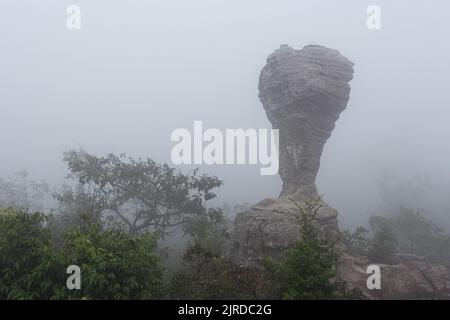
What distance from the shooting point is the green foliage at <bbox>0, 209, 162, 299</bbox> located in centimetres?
1176

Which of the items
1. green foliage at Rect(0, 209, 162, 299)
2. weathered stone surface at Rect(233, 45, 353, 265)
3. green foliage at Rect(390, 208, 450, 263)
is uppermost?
weathered stone surface at Rect(233, 45, 353, 265)

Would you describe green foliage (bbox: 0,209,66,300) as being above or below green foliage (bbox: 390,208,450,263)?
above

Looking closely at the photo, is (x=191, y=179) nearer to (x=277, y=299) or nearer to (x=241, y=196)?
(x=277, y=299)

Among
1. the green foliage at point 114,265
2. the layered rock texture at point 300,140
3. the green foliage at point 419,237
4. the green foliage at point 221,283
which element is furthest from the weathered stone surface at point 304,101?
the green foliage at point 419,237

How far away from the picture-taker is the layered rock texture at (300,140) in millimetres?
23906

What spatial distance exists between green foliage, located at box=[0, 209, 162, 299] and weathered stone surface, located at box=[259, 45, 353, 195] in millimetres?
17803

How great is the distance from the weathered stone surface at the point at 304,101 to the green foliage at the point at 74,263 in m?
17.8

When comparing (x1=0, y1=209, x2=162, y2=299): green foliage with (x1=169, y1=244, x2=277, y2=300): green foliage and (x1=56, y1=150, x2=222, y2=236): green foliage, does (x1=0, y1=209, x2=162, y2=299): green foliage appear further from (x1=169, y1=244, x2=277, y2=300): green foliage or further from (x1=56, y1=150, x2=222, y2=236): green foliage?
(x1=56, y1=150, x2=222, y2=236): green foliage

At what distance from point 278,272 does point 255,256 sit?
1043 centimetres

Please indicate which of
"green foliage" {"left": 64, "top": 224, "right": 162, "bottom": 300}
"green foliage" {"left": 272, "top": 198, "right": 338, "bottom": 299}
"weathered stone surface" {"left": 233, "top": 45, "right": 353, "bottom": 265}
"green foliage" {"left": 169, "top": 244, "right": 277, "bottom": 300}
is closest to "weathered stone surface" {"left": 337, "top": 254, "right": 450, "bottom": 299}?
"weathered stone surface" {"left": 233, "top": 45, "right": 353, "bottom": 265}

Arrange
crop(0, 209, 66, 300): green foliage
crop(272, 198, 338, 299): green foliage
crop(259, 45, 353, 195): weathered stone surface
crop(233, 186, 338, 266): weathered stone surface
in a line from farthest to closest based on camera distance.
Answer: crop(259, 45, 353, 195): weathered stone surface, crop(233, 186, 338, 266): weathered stone surface, crop(272, 198, 338, 299): green foliage, crop(0, 209, 66, 300): green foliage

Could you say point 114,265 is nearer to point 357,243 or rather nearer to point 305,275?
point 305,275

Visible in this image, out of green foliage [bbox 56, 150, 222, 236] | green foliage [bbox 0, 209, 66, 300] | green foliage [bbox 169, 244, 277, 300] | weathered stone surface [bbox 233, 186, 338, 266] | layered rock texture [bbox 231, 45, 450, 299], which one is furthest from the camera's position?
green foliage [bbox 56, 150, 222, 236]
